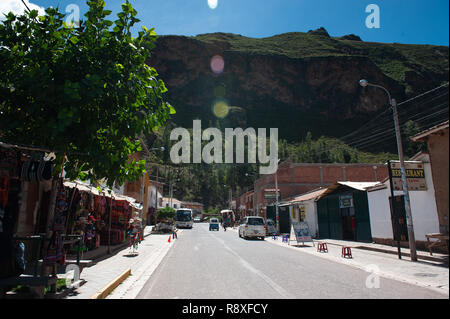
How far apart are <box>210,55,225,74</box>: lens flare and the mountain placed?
1.88 m

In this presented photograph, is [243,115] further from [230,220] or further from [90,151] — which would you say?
[90,151]

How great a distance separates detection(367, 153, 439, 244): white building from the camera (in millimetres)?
13938

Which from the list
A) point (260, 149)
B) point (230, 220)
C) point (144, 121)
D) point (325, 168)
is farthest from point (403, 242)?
point (260, 149)

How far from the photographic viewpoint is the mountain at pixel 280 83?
135375 millimetres

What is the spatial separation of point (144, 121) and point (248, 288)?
4643 millimetres

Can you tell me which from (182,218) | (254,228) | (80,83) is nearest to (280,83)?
(182,218)

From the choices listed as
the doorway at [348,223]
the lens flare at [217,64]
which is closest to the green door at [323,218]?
the doorway at [348,223]

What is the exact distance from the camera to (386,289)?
651cm

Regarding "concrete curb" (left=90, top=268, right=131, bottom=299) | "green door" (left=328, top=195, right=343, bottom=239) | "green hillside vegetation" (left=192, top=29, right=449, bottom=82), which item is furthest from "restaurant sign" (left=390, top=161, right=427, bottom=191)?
"green hillside vegetation" (left=192, top=29, right=449, bottom=82)

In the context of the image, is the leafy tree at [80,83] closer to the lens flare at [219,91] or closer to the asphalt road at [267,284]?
the asphalt road at [267,284]

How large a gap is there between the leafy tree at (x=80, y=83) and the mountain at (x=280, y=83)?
129m

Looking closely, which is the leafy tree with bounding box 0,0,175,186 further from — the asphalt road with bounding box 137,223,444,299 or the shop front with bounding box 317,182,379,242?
the shop front with bounding box 317,182,379,242

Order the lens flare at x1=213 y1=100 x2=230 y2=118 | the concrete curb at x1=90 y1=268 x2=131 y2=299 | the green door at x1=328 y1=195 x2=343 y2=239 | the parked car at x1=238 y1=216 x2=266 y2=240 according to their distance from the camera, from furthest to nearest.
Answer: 1. the lens flare at x1=213 y1=100 x2=230 y2=118
2. the parked car at x1=238 y1=216 x2=266 y2=240
3. the green door at x1=328 y1=195 x2=343 y2=239
4. the concrete curb at x1=90 y1=268 x2=131 y2=299

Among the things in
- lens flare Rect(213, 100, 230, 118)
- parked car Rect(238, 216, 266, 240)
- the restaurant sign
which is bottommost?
parked car Rect(238, 216, 266, 240)
